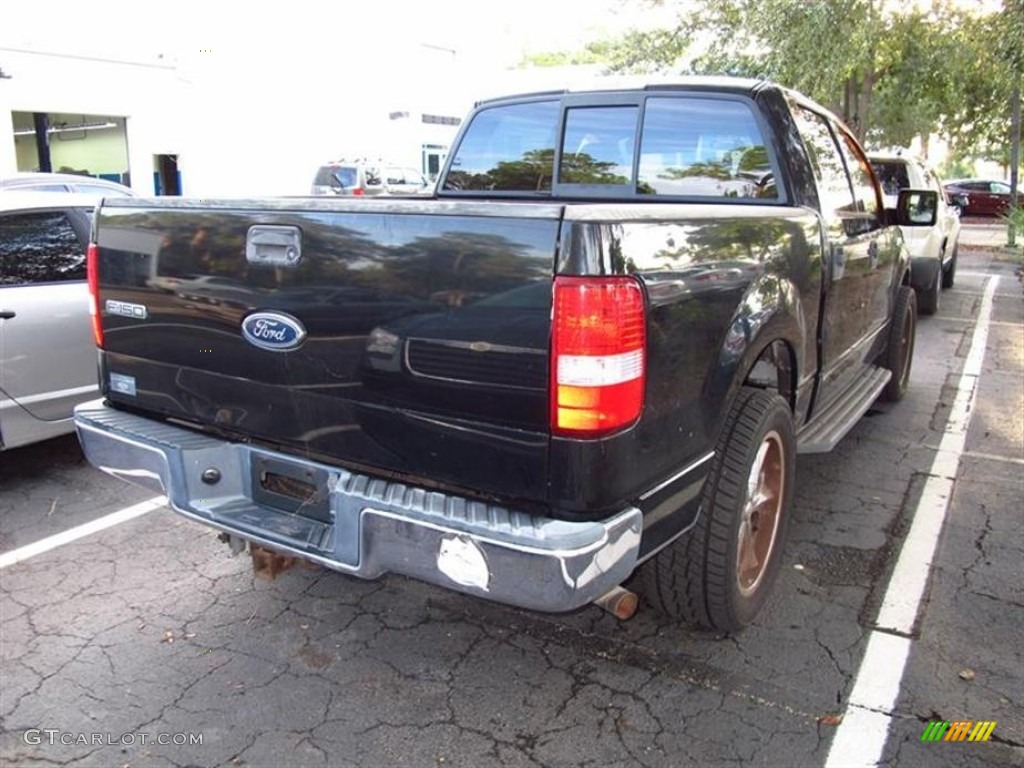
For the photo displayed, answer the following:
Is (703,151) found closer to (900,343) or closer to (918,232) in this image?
(900,343)

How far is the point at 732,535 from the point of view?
9.44 feet

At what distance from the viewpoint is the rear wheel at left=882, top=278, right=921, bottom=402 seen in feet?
19.4

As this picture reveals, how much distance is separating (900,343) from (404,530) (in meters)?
4.83

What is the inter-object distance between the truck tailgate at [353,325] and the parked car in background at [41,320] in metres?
1.95

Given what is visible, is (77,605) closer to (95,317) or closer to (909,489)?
(95,317)

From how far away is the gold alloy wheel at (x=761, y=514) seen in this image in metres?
3.15

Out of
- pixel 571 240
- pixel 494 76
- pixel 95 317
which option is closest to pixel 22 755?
pixel 95 317

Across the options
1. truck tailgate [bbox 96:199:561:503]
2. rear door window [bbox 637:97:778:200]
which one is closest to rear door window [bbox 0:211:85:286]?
truck tailgate [bbox 96:199:561:503]

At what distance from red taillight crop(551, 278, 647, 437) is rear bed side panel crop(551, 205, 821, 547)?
44 mm

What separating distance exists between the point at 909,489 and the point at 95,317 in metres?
4.14

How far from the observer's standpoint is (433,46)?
103ft

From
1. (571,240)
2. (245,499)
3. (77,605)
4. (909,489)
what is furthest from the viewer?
(909,489)

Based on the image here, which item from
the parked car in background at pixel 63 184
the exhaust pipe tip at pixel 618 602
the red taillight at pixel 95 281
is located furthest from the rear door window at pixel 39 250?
the exhaust pipe tip at pixel 618 602

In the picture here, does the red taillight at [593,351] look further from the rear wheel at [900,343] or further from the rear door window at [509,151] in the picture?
the rear wheel at [900,343]
